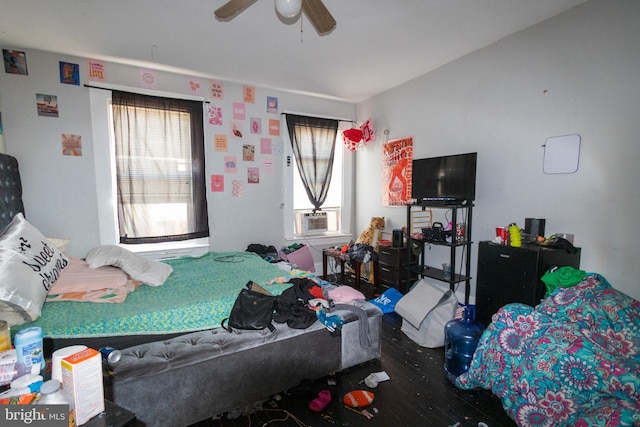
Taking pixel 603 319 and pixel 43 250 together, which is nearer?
pixel 603 319

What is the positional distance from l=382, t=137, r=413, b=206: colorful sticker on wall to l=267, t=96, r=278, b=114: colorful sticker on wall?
1.61m

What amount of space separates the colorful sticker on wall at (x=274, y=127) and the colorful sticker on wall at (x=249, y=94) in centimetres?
34

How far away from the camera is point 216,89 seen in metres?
3.65

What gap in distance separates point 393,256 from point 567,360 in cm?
212

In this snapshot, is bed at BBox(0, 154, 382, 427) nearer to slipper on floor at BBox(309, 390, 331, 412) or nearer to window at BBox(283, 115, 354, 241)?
slipper on floor at BBox(309, 390, 331, 412)

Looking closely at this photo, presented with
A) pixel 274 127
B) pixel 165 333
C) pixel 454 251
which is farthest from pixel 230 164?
pixel 454 251

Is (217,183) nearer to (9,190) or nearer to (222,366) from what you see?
(9,190)

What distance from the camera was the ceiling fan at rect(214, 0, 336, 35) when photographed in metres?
1.73

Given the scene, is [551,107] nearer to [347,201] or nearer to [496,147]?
[496,147]

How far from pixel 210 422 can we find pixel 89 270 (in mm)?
1430

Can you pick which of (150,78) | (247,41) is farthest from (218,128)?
(247,41)

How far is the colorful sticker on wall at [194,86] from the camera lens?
11.6ft

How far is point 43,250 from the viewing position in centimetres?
193

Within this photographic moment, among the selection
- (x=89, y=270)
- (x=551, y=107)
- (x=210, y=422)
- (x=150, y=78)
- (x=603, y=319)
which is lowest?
(x=210, y=422)
